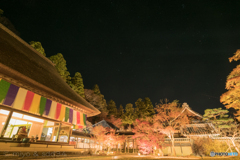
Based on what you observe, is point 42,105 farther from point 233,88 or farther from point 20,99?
point 233,88

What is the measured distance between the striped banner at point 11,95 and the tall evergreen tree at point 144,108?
30236 millimetres

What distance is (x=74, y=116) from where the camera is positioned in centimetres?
795

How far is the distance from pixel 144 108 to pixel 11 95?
31.0 m

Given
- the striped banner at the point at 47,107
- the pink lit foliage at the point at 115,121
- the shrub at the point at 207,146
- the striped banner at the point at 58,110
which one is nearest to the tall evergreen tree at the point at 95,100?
the pink lit foliage at the point at 115,121

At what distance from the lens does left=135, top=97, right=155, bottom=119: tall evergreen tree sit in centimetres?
3238

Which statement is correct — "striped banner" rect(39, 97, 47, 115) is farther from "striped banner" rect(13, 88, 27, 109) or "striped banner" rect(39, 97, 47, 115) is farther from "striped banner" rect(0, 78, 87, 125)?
"striped banner" rect(13, 88, 27, 109)

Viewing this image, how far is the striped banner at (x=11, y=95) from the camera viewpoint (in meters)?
4.79

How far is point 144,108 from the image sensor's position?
3306 cm

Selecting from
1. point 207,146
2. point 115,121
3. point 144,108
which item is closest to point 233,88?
point 207,146

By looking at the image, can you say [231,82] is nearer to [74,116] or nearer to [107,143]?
[74,116]

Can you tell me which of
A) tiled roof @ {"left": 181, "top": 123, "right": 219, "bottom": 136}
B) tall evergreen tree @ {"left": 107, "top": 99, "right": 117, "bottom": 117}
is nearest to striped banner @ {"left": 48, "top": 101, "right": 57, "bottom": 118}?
tiled roof @ {"left": 181, "top": 123, "right": 219, "bottom": 136}

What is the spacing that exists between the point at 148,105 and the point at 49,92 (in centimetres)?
2990

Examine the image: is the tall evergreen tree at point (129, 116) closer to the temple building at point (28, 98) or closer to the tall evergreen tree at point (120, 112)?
the tall evergreen tree at point (120, 112)

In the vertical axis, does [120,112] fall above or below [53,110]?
above
